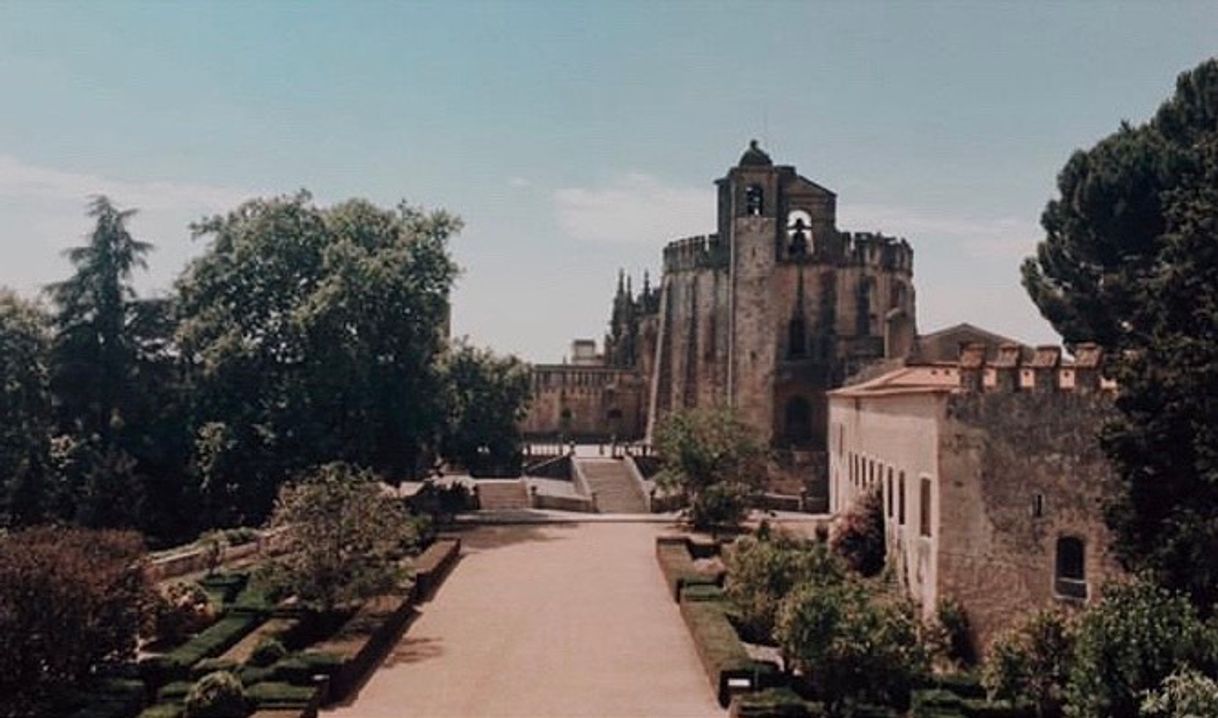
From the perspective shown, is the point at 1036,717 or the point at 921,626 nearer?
the point at 1036,717

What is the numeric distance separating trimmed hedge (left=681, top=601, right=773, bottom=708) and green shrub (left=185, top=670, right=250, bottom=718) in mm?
8432

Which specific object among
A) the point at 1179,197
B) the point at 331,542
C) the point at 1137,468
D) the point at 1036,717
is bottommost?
the point at 1036,717

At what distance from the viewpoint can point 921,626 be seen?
23359mm

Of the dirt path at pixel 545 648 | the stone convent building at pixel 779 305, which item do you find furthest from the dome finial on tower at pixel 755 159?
the dirt path at pixel 545 648

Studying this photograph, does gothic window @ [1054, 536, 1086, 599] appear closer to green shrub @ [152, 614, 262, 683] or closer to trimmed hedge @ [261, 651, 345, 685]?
trimmed hedge @ [261, 651, 345, 685]

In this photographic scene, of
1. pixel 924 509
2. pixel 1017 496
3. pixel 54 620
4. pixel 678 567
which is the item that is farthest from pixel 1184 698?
pixel 54 620

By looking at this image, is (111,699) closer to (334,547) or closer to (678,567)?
(334,547)

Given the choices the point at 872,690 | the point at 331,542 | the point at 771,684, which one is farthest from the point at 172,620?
the point at 872,690

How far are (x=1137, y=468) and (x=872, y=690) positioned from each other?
22.6 ft

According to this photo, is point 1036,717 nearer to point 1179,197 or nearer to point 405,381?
point 1179,197

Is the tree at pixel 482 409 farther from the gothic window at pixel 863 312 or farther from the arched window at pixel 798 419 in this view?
the gothic window at pixel 863 312

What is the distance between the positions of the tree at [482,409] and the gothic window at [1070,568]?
29268 millimetres

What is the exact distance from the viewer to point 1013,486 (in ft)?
78.4

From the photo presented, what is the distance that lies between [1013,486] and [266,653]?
1558 cm
